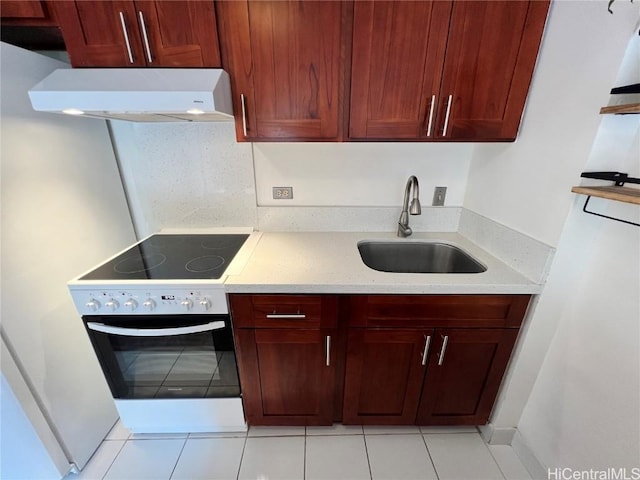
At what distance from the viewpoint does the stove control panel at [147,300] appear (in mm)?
1059

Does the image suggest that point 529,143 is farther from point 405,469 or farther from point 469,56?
point 405,469

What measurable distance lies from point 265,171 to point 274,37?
0.66m

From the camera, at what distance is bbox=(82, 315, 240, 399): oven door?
111 centimetres

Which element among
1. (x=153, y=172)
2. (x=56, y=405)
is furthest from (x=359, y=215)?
(x=56, y=405)

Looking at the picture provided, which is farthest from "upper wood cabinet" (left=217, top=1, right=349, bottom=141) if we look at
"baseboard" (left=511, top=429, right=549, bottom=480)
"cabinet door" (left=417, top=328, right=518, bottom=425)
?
"baseboard" (left=511, top=429, right=549, bottom=480)

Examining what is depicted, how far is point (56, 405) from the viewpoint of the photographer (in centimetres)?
115

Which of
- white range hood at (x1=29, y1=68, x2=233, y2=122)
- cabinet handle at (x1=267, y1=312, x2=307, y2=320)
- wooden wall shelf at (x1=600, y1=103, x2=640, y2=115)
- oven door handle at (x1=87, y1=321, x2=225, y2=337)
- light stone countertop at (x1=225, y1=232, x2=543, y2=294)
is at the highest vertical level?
white range hood at (x1=29, y1=68, x2=233, y2=122)

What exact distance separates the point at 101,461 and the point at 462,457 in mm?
1824

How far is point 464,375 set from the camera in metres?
1.26

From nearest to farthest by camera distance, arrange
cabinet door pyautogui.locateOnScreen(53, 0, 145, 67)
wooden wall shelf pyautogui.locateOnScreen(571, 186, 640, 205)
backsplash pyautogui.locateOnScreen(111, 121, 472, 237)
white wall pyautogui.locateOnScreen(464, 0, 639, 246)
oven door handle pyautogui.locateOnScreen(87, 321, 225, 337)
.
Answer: wooden wall shelf pyautogui.locateOnScreen(571, 186, 640, 205), white wall pyautogui.locateOnScreen(464, 0, 639, 246), cabinet door pyautogui.locateOnScreen(53, 0, 145, 67), oven door handle pyautogui.locateOnScreen(87, 321, 225, 337), backsplash pyautogui.locateOnScreen(111, 121, 472, 237)

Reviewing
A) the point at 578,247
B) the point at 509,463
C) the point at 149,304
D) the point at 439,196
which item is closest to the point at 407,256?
the point at 439,196

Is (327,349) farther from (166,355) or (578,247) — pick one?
(578,247)

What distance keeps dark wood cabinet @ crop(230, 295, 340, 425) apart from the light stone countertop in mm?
66

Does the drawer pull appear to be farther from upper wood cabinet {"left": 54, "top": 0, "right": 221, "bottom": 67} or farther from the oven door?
the oven door
